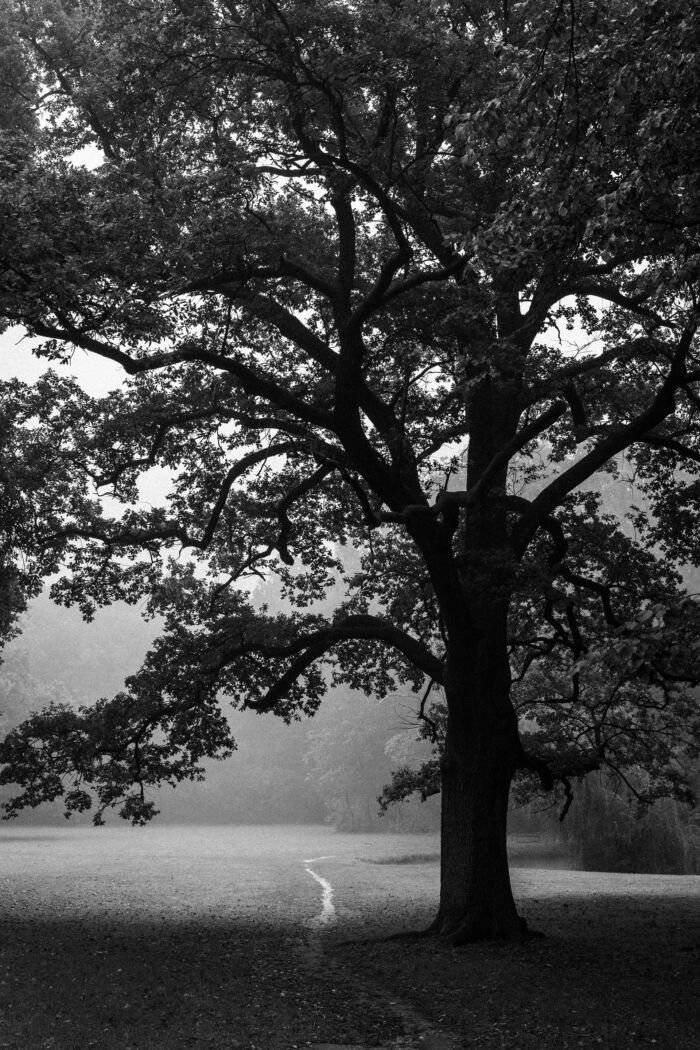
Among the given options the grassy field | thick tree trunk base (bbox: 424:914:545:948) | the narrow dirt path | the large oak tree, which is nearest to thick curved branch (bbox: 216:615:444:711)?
the large oak tree

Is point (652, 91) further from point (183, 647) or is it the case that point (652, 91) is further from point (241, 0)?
point (183, 647)

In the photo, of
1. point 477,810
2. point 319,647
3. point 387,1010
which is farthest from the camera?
point 319,647

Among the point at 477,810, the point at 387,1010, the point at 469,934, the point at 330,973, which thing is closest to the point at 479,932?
the point at 469,934

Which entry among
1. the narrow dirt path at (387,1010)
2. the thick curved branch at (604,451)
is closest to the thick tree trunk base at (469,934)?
the narrow dirt path at (387,1010)

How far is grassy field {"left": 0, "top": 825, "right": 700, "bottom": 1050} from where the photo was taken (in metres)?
9.49

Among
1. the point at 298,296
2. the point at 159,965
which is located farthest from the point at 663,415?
the point at 159,965

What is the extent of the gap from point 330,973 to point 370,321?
10.3m

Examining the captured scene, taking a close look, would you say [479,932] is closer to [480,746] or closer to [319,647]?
[480,746]

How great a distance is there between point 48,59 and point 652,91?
10.8 metres

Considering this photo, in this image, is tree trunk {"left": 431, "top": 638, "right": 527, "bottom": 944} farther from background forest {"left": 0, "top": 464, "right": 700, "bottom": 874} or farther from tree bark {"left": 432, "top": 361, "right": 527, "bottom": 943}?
background forest {"left": 0, "top": 464, "right": 700, "bottom": 874}

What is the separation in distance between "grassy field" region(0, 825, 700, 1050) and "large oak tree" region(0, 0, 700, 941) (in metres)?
2.40

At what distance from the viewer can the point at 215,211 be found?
11961mm

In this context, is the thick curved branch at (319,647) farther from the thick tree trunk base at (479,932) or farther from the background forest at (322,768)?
the background forest at (322,768)

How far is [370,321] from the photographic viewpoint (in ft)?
50.3
